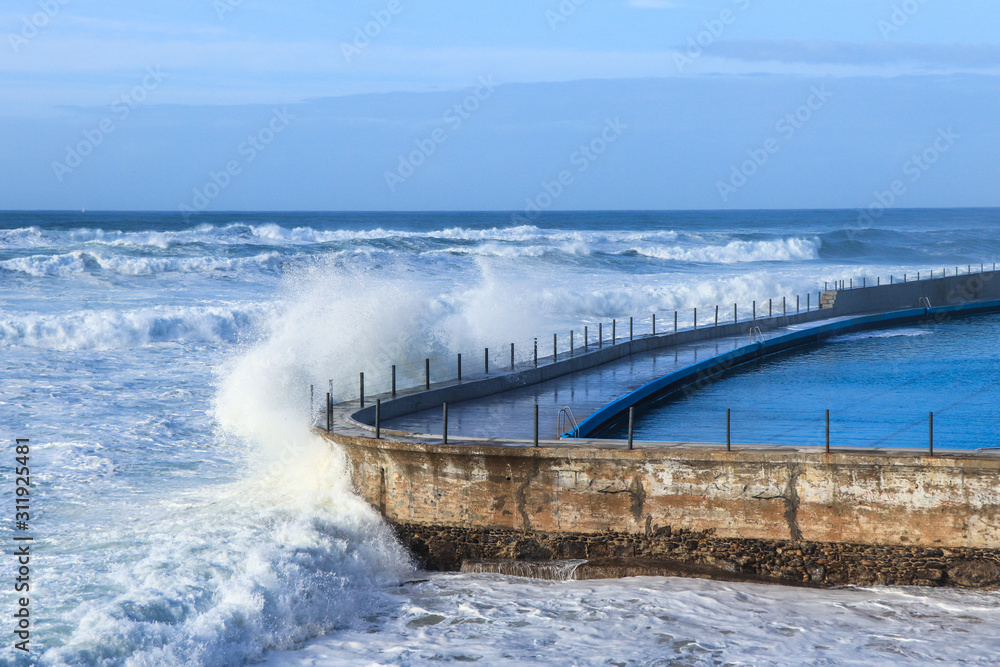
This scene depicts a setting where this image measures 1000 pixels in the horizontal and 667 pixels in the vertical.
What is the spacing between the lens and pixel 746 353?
21.4 meters

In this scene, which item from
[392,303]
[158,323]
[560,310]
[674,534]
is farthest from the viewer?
[560,310]

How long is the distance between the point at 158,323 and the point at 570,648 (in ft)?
70.6

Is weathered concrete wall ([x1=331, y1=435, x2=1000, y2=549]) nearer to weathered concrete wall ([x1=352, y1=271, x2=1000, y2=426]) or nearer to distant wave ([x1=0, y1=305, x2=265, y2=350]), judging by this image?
weathered concrete wall ([x1=352, y1=271, x2=1000, y2=426])

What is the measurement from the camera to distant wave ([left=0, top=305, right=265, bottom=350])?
25547 mm

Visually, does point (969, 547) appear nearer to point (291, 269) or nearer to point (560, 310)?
point (560, 310)

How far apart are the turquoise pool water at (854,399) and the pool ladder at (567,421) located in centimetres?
78

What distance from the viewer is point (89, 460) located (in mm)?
13742

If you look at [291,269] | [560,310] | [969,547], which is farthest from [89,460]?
[291,269]

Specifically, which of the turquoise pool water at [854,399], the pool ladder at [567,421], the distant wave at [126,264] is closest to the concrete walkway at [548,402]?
the pool ladder at [567,421]

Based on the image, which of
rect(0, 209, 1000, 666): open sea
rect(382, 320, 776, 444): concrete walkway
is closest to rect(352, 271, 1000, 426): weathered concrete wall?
rect(382, 320, 776, 444): concrete walkway

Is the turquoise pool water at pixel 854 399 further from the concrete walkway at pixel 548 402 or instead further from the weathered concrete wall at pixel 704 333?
the weathered concrete wall at pixel 704 333

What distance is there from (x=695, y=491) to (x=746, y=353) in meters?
11.7

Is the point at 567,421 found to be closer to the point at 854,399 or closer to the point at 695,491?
the point at 695,491

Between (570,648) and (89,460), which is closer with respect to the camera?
(570,648)
